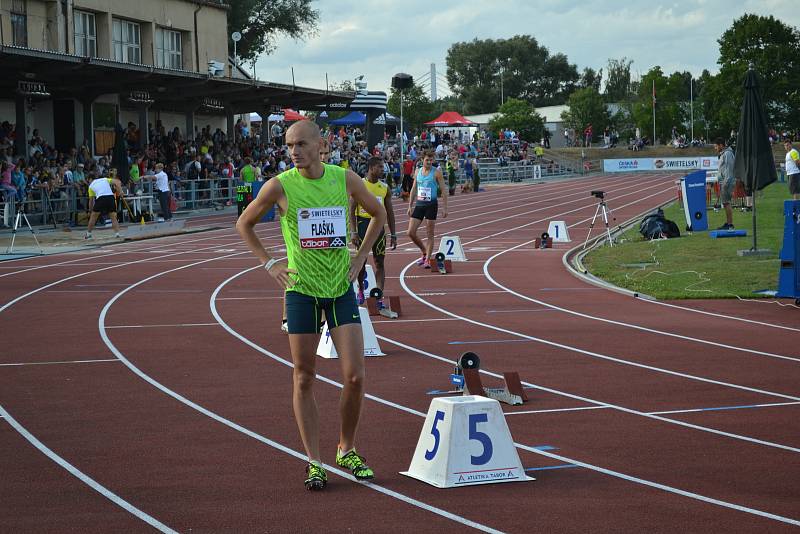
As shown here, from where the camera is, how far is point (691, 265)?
17.8m

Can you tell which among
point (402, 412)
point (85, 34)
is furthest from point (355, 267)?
point (85, 34)

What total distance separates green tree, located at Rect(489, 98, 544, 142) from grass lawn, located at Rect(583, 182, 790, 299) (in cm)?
6370

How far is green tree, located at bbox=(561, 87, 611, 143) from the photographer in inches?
3698

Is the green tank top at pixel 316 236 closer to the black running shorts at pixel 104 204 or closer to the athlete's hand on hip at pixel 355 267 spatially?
the athlete's hand on hip at pixel 355 267

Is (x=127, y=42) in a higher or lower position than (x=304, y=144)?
higher

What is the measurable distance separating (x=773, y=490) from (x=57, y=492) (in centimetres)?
399

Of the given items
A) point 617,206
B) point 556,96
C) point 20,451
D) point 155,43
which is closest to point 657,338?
point 20,451

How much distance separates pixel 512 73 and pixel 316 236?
432 feet

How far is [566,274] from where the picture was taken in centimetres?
1870

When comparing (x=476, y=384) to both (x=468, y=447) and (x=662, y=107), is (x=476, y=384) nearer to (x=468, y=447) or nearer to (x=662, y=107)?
(x=468, y=447)

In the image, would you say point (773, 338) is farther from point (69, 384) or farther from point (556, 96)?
point (556, 96)

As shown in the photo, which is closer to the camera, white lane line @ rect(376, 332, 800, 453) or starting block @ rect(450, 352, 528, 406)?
white lane line @ rect(376, 332, 800, 453)

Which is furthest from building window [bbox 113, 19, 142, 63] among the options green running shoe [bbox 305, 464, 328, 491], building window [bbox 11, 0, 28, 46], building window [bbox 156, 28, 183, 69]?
green running shoe [bbox 305, 464, 328, 491]

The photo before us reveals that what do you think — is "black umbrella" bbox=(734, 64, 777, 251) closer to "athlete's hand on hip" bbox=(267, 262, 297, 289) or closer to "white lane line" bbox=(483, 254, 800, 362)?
"white lane line" bbox=(483, 254, 800, 362)
